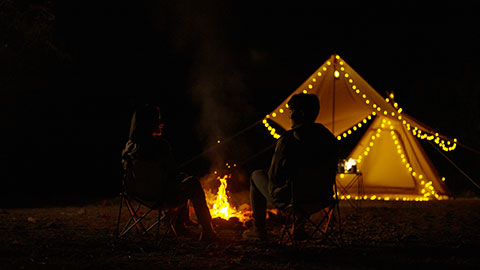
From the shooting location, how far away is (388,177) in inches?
320

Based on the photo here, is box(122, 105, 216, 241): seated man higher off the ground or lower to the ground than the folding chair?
higher

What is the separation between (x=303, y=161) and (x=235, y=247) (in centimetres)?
77

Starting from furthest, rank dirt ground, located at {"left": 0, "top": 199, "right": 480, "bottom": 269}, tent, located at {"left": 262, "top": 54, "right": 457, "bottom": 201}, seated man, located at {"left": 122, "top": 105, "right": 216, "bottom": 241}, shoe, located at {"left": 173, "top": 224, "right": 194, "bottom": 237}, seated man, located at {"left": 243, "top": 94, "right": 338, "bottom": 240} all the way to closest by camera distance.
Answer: tent, located at {"left": 262, "top": 54, "right": 457, "bottom": 201}
shoe, located at {"left": 173, "top": 224, "right": 194, "bottom": 237}
seated man, located at {"left": 122, "top": 105, "right": 216, "bottom": 241}
seated man, located at {"left": 243, "top": 94, "right": 338, "bottom": 240}
dirt ground, located at {"left": 0, "top": 199, "right": 480, "bottom": 269}

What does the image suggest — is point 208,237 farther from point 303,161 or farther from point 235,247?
point 303,161

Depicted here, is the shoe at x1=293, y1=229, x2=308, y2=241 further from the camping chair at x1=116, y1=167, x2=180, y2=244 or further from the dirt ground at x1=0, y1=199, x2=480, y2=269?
the camping chair at x1=116, y1=167, x2=180, y2=244

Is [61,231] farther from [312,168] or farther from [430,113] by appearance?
[430,113]

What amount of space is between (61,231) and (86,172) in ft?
17.8

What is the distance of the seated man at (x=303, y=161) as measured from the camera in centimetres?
334

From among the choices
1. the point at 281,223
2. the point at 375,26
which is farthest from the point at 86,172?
the point at 375,26

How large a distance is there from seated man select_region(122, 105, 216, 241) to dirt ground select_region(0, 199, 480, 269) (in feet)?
1.08

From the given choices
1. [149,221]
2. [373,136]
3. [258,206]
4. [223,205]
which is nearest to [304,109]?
[258,206]

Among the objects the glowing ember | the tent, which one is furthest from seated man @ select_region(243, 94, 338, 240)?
the tent

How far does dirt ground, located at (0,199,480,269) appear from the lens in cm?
288

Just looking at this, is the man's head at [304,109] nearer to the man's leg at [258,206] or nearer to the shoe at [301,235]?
the man's leg at [258,206]
